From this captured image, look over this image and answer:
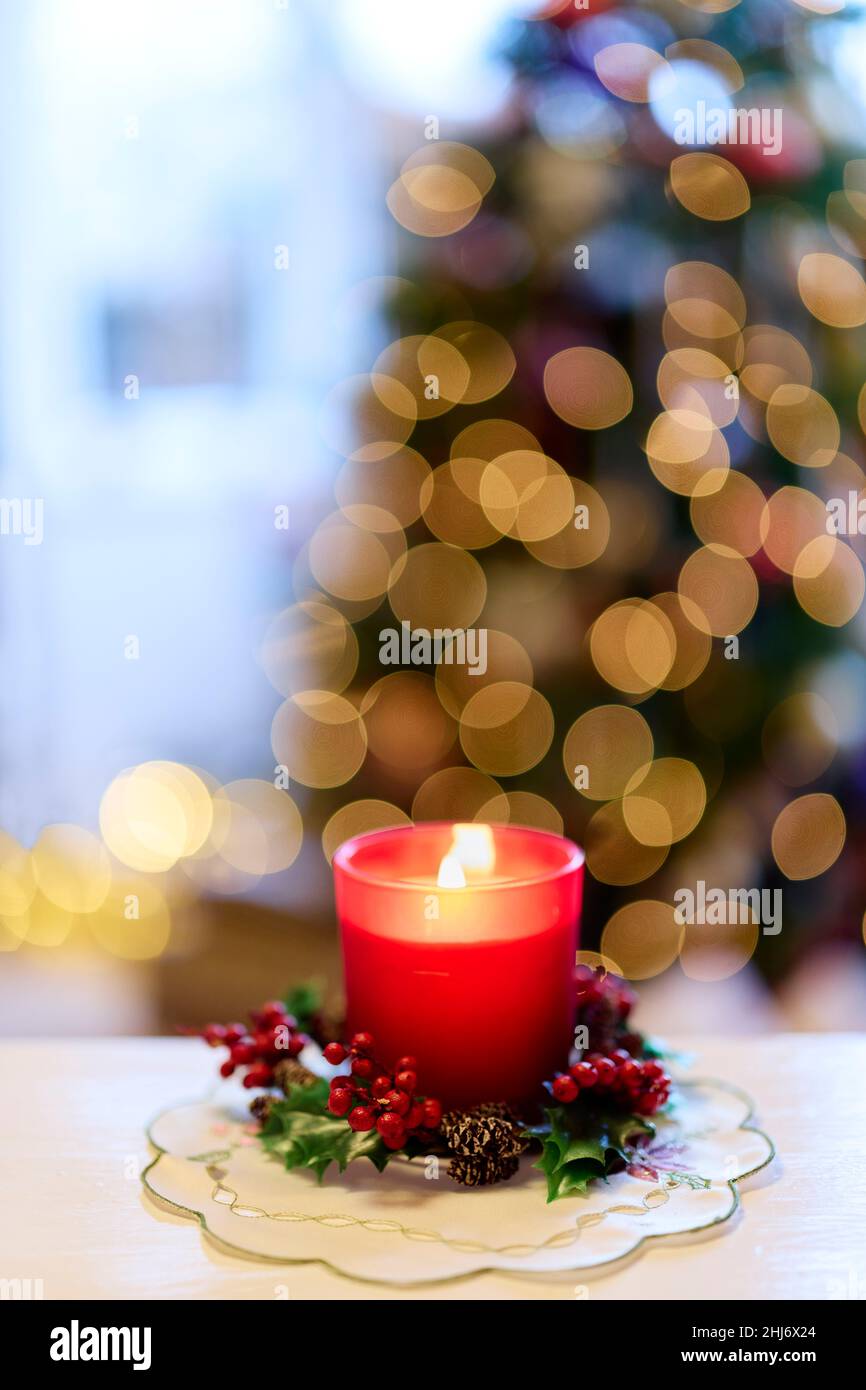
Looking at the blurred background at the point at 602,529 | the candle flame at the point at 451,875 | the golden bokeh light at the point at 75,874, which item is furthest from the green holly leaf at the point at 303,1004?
the golden bokeh light at the point at 75,874

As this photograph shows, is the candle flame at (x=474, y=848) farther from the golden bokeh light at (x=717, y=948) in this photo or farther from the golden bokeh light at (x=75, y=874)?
the golden bokeh light at (x=75, y=874)

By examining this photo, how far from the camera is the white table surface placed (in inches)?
15.2

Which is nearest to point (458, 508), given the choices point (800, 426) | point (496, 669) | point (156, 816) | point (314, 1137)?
point (496, 669)

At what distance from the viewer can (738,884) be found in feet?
5.07

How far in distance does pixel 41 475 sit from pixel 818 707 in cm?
184

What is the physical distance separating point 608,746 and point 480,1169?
97 centimetres

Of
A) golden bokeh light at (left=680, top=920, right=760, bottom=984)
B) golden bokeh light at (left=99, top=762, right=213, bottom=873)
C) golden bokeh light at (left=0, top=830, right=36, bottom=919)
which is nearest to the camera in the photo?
golden bokeh light at (left=680, top=920, right=760, bottom=984)

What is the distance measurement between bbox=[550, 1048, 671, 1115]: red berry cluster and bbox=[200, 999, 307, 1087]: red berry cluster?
0.42 feet

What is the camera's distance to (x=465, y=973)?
0.47 metres

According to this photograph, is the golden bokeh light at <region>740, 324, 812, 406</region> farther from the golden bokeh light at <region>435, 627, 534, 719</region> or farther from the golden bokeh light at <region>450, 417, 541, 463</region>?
the golden bokeh light at <region>435, 627, 534, 719</region>

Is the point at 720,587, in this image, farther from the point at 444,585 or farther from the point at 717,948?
the point at 717,948

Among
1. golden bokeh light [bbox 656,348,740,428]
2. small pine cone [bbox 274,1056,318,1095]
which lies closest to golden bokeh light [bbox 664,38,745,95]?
golden bokeh light [bbox 656,348,740,428]

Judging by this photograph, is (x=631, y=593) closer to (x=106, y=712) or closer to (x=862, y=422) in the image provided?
(x=862, y=422)

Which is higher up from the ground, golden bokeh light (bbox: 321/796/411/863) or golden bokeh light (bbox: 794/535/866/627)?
golden bokeh light (bbox: 794/535/866/627)
